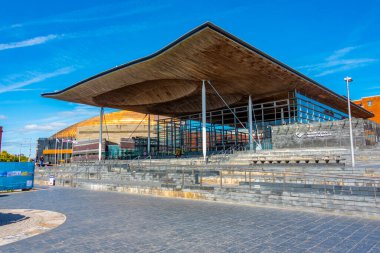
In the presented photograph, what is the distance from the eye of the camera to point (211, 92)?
3956 centimetres

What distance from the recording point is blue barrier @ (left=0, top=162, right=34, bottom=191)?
18406mm

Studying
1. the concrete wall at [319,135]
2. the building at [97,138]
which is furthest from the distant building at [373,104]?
the building at [97,138]

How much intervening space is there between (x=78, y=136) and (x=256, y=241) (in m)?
84.6

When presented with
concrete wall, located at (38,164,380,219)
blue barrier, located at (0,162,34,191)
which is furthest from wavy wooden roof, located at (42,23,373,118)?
blue barrier, located at (0,162,34,191)

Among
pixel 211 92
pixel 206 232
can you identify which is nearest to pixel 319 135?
pixel 211 92

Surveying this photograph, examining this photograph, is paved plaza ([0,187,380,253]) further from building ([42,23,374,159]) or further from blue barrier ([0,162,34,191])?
building ([42,23,374,159])

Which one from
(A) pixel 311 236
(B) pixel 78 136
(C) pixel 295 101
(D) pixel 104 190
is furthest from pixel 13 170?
(B) pixel 78 136

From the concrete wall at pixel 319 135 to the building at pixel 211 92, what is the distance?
123 inches

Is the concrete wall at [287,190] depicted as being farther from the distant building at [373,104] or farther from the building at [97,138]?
the distant building at [373,104]

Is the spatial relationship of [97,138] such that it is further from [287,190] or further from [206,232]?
[206,232]

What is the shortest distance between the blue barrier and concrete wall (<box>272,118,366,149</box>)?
80.0 ft

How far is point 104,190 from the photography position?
18.1 metres

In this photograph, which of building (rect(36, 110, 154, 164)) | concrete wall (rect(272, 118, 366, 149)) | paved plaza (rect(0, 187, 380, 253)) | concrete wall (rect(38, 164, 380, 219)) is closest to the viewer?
paved plaza (rect(0, 187, 380, 253))

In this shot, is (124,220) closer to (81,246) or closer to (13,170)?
(81,246)
